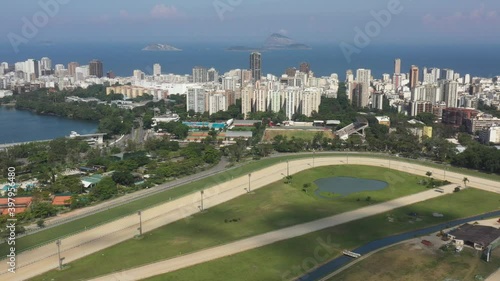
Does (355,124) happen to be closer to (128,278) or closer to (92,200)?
(92,200)

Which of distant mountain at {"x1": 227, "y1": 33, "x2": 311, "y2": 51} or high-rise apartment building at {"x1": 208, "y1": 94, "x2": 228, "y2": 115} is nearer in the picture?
high-rise apartment building at {"x1": 208, "y1": 94, "x2": 228, "y2": 115}

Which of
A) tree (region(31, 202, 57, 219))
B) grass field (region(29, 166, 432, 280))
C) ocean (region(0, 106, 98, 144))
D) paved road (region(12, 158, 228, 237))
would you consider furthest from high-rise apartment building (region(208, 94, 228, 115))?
tree (region(31, 202, 57, 219))

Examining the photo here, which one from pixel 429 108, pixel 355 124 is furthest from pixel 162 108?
pixel 429 108

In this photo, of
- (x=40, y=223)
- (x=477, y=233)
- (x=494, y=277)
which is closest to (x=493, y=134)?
(x=477, y=233)

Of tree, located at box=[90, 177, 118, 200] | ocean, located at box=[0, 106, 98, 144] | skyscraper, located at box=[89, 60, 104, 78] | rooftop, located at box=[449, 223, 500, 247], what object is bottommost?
rooftop, located at box=[449, 223, 500, 247]

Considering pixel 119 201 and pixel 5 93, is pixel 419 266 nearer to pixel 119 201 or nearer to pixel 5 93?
pixel 119 201

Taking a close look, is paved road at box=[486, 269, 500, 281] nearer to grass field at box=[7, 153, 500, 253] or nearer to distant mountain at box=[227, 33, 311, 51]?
grass field at box=[7, 153, 500, 253]

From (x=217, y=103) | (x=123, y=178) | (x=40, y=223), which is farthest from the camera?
(x=217, y=103)
